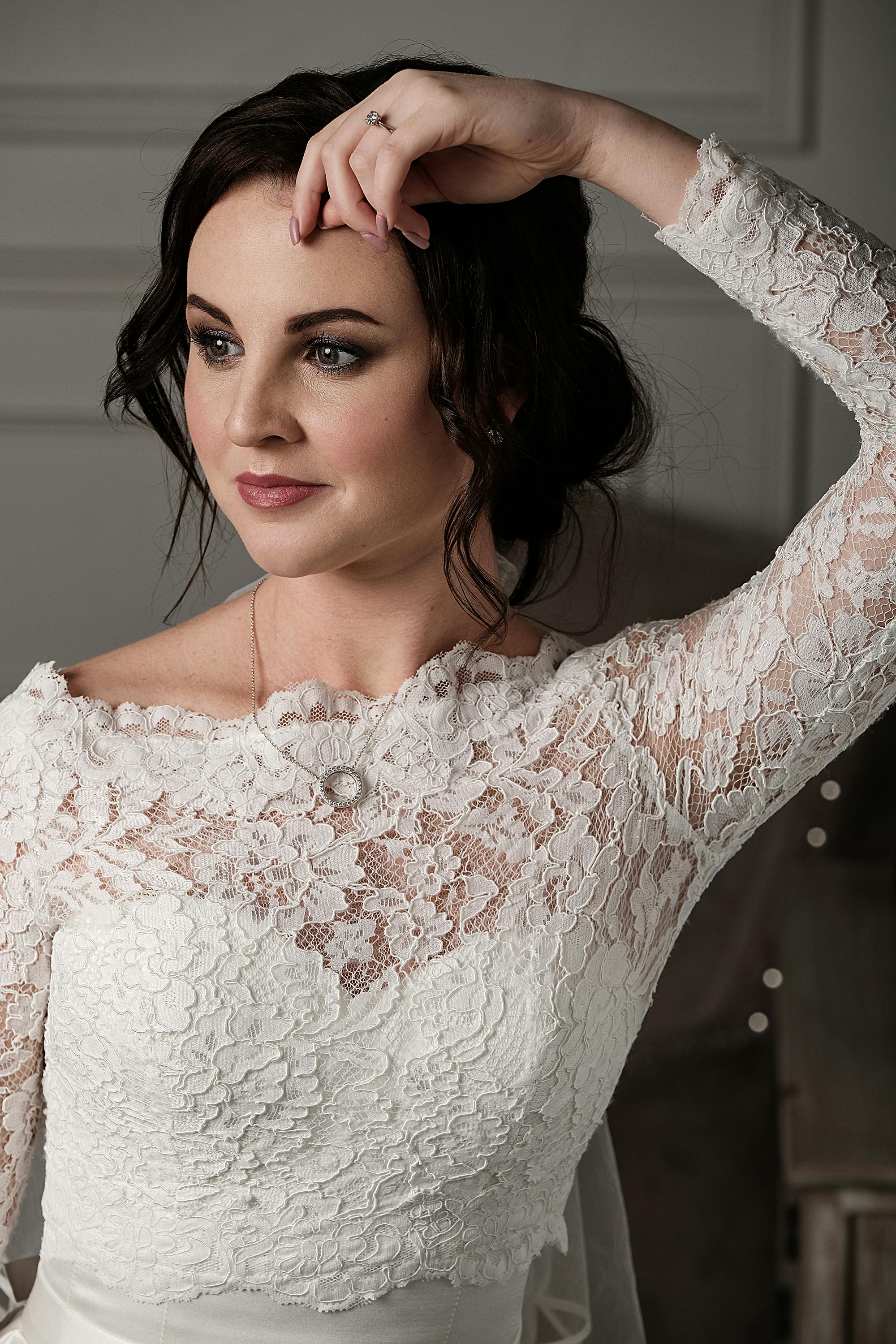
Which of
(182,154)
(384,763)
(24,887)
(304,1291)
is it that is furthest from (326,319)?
(304,1291)

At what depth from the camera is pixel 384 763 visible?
143 cm

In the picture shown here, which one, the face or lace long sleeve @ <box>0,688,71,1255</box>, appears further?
lace long sleeve @ <box>0,688,71,1255</box>

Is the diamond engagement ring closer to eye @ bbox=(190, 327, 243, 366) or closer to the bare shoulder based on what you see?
eye @ bbox=(190, 327, 243, 366)

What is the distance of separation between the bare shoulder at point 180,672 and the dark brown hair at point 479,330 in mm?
183

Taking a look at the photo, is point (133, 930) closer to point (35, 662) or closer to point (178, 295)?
point (178, 295)

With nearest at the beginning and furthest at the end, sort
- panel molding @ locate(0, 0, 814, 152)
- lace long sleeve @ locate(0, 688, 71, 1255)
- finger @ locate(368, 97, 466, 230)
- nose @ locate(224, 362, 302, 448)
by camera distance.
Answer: finger @ locate(368, 97, 466, 230)
nose @ locate(224, 362, 302, 448)
lace long sleeve @ locate(0, 688, 71, 1255)
panel molding @ locate(0, 0, 814, 152)

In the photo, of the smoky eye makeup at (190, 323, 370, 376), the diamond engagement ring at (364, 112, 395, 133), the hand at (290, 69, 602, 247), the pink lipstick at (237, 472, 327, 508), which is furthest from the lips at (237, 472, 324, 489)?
the diamond engagement ring at (364, 112, 395, 133)

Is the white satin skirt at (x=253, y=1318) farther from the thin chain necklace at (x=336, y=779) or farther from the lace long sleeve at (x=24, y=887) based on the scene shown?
the thin chain necklace at (x=336, y=779)

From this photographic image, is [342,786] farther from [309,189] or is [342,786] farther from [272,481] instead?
[309,189]

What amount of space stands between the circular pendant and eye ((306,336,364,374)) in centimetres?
44

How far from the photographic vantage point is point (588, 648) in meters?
1.60

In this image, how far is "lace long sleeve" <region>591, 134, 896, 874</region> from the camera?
46.2 inches

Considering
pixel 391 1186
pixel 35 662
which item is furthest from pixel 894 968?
pixel 35 662

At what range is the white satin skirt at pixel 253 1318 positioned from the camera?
1.38 m
